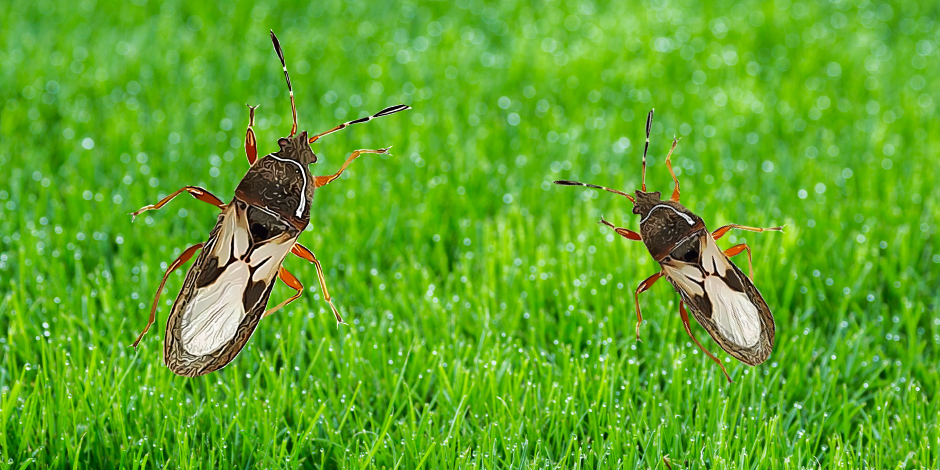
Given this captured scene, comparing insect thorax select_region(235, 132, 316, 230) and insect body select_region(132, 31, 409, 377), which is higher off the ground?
insect thorax select_region(235, 132, 316, 230)

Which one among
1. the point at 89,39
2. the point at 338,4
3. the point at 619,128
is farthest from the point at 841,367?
the point at 89,39

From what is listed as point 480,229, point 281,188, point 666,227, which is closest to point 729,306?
point 666,227

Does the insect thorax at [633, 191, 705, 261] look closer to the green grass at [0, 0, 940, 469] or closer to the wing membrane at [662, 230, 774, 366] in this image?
the wing membrane at [662, 230, 774, 366]

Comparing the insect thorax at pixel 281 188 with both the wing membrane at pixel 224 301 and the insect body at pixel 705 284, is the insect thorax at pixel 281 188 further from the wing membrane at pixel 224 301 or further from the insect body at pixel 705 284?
the insect body at pixel 705 284

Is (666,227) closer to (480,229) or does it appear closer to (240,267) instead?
(240,267)

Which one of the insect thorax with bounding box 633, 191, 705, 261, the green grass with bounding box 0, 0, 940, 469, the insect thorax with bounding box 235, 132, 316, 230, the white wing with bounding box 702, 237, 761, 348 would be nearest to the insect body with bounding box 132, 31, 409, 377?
the insect thorax with bounding box 235, 132, 316, 230

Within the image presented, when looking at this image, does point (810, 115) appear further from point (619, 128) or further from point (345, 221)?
point (345, 221)
